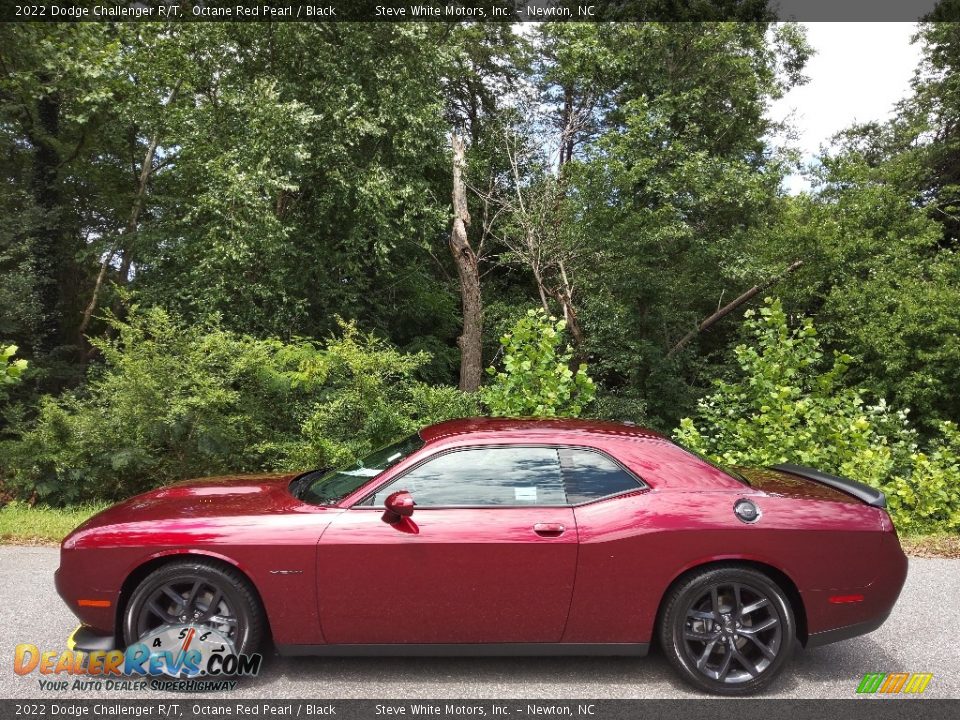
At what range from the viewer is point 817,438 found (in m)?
7.73

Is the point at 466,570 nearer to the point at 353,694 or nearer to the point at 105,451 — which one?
the point at 353,694

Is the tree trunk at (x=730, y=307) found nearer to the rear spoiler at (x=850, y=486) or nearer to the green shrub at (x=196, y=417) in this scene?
the green shrub at (x=196, y=417)

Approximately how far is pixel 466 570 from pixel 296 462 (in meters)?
5.32

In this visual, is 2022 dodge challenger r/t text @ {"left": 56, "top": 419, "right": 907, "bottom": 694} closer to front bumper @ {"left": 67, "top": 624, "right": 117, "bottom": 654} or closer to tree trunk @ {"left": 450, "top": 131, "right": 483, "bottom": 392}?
front bumper @ {"left": 67, "top": 624, "right": 117, "bottom": 654}

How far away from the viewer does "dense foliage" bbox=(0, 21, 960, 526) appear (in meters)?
8.61

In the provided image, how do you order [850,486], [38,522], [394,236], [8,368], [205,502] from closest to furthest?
1. [205,502]
2. [850,486]
3. [38,522]
4. [8,368]
5. [394,236]

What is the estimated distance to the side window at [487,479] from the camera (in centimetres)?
360

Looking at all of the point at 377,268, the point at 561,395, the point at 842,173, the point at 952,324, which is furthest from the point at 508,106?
the point at 561,395

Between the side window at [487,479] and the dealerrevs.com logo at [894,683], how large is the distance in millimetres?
1846

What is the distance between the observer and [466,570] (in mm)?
3422

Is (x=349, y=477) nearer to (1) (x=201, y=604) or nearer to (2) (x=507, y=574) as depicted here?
(1) (x=201, y=604)

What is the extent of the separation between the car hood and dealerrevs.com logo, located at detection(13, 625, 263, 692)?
592 millimetres

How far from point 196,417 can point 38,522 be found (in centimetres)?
200

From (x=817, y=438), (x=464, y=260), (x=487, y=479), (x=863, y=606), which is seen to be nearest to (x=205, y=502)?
(x=487, y=479)
